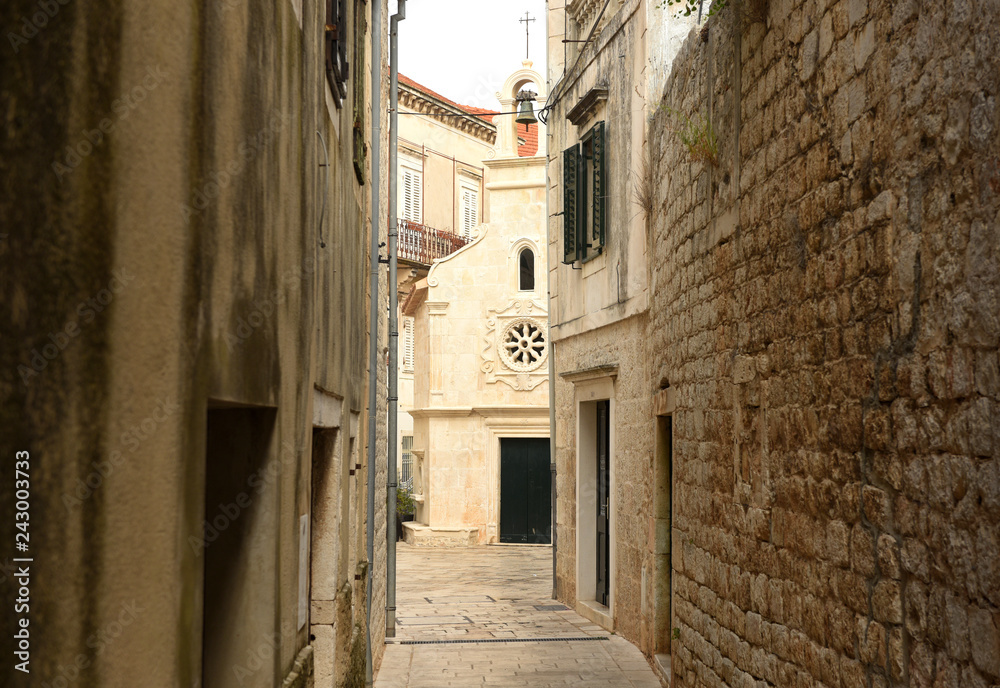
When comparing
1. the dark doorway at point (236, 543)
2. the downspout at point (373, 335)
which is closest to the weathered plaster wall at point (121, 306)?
the dark doorway at point (236, 543)

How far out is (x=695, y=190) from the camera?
23.7 feet

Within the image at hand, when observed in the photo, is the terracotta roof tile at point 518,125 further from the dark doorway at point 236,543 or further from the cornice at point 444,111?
the dark doorway at point 236,543

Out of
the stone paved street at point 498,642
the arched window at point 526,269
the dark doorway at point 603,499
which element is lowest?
the stone paved street at point 498,642

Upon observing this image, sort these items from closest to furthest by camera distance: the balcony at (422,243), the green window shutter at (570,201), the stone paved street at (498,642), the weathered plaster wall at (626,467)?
the stone paved street at (498,642), the weathered plaster wall at (626,467), the green window shutter at (570,201), the balcony at (422,243)

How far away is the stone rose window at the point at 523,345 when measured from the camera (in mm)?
23609

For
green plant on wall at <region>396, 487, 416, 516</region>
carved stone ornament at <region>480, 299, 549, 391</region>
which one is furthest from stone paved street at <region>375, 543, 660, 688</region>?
green plant on wall at <region>396, 487, 416, 516</region>

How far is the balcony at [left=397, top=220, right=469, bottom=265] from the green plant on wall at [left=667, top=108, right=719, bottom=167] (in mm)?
20232

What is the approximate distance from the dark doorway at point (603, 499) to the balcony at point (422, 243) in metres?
15.7

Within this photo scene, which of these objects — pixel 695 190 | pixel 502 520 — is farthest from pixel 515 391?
pixel 695 190

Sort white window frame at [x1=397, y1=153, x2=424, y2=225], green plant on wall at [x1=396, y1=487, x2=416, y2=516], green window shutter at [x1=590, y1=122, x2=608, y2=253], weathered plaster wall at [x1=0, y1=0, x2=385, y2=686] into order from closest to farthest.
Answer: weathered plaster wall at [x1=0, y1=0, x2=385, y2=686] → green window shutter at [x1=590, y1=122, x2=608, y2=253] → green plant on wall at [x1=396, y1=487, x2=416, y2=516] → white window frame at [x1=397, y1=153, x2=424, y2=225]

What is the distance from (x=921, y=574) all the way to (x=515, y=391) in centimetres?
1998

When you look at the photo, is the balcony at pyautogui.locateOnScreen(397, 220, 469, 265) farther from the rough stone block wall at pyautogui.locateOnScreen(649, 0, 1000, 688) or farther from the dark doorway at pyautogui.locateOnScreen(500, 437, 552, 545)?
the rough stone block wall at pyautogui.locateOnScreen(649, 0, 1000, 688)

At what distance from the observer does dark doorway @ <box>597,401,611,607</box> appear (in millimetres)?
12078

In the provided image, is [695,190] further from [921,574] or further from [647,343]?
[921,574]
